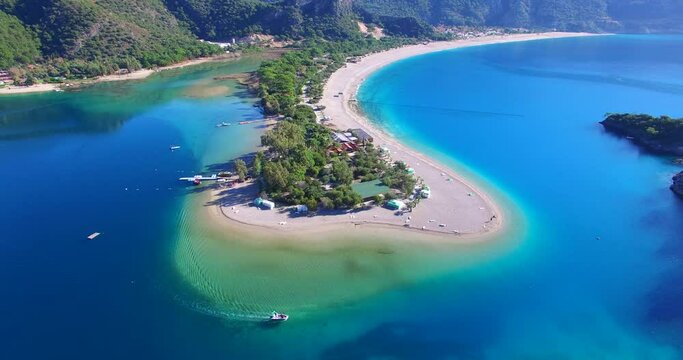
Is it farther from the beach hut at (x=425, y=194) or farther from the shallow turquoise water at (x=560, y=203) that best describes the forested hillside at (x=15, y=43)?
the beach hut at (x=425, y=194)

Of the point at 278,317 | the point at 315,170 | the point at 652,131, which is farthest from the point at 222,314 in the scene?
the point at 652,131

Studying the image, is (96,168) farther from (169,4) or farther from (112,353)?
(169,4)

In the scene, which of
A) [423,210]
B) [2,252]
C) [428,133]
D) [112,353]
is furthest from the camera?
[428,133]

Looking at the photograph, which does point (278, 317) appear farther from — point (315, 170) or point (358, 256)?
point (315, 170)

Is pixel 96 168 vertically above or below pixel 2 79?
below

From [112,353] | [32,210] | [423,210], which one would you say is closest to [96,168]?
[32,210]

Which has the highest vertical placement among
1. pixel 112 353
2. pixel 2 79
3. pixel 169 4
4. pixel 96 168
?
pixel 169 4
